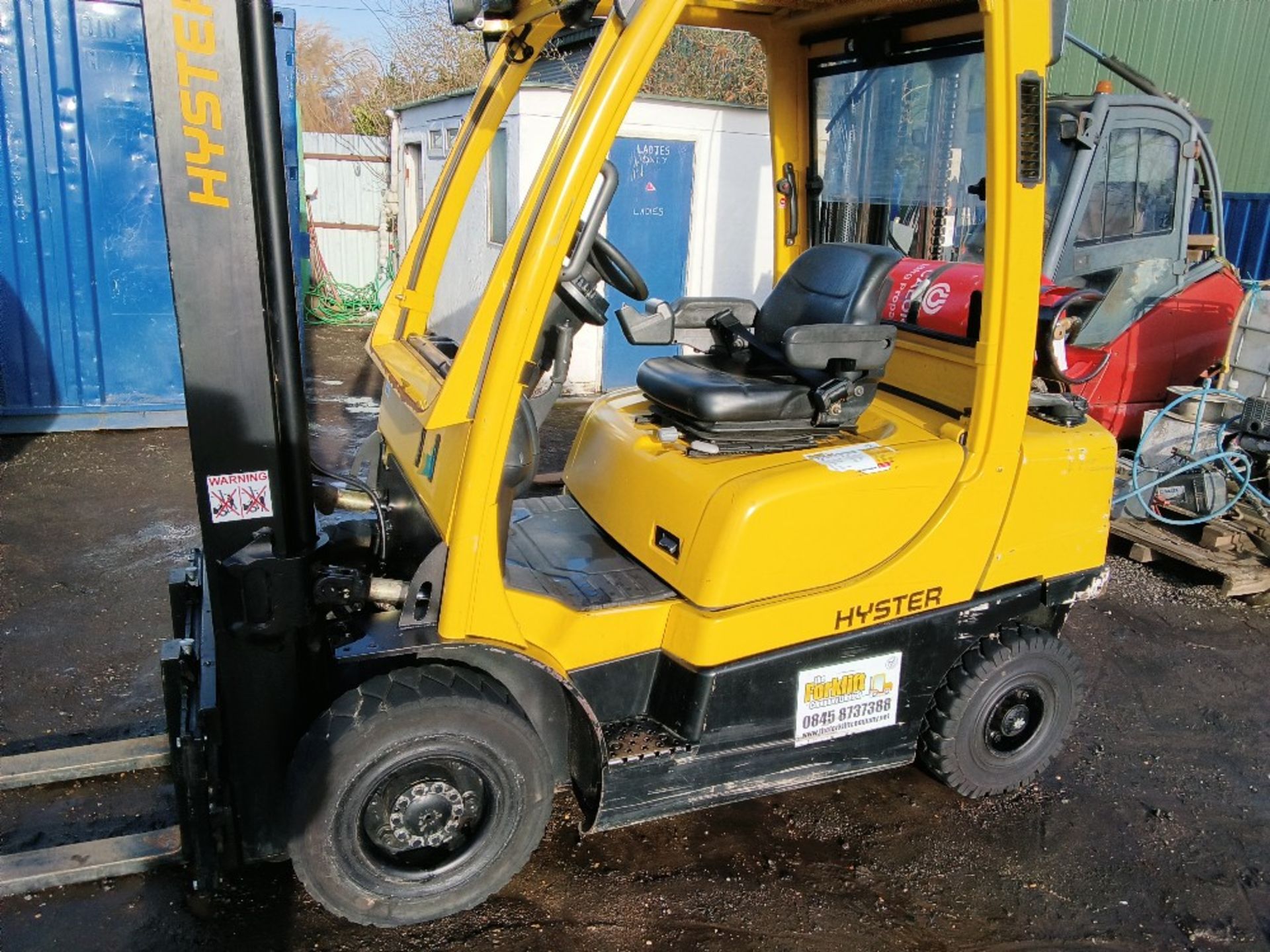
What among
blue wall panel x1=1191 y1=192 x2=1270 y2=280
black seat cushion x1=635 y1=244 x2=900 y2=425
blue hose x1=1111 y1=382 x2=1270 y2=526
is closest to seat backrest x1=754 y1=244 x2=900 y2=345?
black seat cushion x1=635 y1=244 x2=900 y2=425

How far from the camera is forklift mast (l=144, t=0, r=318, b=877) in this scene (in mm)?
2193

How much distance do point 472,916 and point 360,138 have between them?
1356cm

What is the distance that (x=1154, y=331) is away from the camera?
21.5ft

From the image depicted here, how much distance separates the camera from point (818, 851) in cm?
327

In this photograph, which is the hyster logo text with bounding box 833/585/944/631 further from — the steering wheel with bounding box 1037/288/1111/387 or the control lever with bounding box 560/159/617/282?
the control lever with bounding box 560/159/617/282

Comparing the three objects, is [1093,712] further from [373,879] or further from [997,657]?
[373,879]

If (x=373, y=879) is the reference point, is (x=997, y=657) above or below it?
above

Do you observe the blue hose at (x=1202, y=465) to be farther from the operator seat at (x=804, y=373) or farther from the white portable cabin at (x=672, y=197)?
the white portable cabin at (x=672, y=197)

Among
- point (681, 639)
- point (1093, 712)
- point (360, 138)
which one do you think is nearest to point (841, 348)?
point (681, 639)

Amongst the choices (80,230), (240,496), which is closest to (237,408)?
(240,496)

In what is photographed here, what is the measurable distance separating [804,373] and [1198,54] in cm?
1495

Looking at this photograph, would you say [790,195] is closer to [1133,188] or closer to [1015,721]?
[1015,721]

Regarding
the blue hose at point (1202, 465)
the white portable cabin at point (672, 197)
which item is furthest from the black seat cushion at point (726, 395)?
the white portable cabin at point (672, 197)

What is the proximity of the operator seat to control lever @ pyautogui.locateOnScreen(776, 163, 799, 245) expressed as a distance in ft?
1.58
